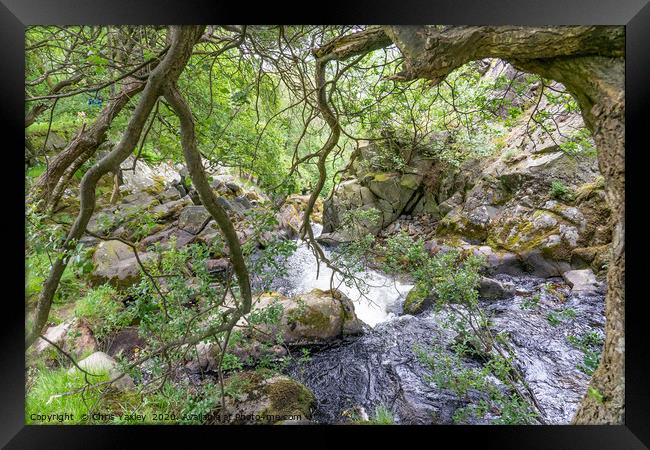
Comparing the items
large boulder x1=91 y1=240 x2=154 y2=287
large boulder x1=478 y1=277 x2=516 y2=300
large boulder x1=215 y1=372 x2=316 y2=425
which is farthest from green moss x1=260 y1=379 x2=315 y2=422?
large boulder x1=478 y1=277 x2=516 y2=300

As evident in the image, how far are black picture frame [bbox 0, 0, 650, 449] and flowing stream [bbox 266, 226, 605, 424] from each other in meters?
0.36

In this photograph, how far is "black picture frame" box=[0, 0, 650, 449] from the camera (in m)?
0.92

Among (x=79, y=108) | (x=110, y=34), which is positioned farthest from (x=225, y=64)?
(x=79, y=108)

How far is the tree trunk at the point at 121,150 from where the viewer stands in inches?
35.1

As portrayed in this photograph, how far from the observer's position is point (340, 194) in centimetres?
339

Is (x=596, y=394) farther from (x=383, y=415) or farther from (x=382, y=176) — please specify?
(x=382, y=176)

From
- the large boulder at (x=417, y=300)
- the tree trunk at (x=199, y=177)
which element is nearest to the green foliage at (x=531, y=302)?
the large boulder at (x=417, y=300)

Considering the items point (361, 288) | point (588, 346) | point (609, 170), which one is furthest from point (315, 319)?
point (609, 170)

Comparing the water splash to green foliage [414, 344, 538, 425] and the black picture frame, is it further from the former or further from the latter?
the black picture frame

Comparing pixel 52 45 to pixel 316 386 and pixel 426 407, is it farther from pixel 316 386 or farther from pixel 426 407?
pixel 426 407

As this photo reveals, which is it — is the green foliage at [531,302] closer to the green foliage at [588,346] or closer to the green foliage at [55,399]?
the green foliage at [588,346]
